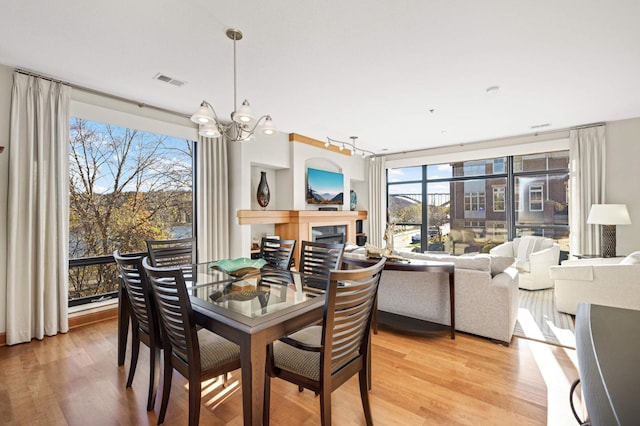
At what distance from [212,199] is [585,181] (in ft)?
19.0

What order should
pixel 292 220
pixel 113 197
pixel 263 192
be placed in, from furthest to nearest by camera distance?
1. pixel 292 220
2. pixel 263 192
3. pixel 113 197

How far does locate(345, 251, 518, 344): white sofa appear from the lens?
273 cm

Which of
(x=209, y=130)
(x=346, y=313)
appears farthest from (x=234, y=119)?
(x=346, y=313)

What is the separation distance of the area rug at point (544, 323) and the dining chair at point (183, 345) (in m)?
2.84

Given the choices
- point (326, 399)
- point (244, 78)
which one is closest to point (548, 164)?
point (244, 78)

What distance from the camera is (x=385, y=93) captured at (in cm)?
341

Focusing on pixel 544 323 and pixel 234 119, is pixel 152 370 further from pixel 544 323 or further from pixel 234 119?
pixel 544 323

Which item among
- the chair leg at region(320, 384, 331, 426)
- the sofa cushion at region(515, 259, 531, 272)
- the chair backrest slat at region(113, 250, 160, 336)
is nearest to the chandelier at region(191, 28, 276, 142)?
the chair backrest slat at region(113, 250, 160, 336)

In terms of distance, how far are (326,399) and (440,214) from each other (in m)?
5.88

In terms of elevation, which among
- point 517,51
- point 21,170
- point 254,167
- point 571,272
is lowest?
point 571,272

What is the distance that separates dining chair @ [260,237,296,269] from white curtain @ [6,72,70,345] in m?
2.08

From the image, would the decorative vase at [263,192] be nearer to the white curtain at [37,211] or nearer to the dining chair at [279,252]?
the dining chair at [279,252]

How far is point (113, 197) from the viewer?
362 centimetres

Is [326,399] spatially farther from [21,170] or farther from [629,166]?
[629,166]
